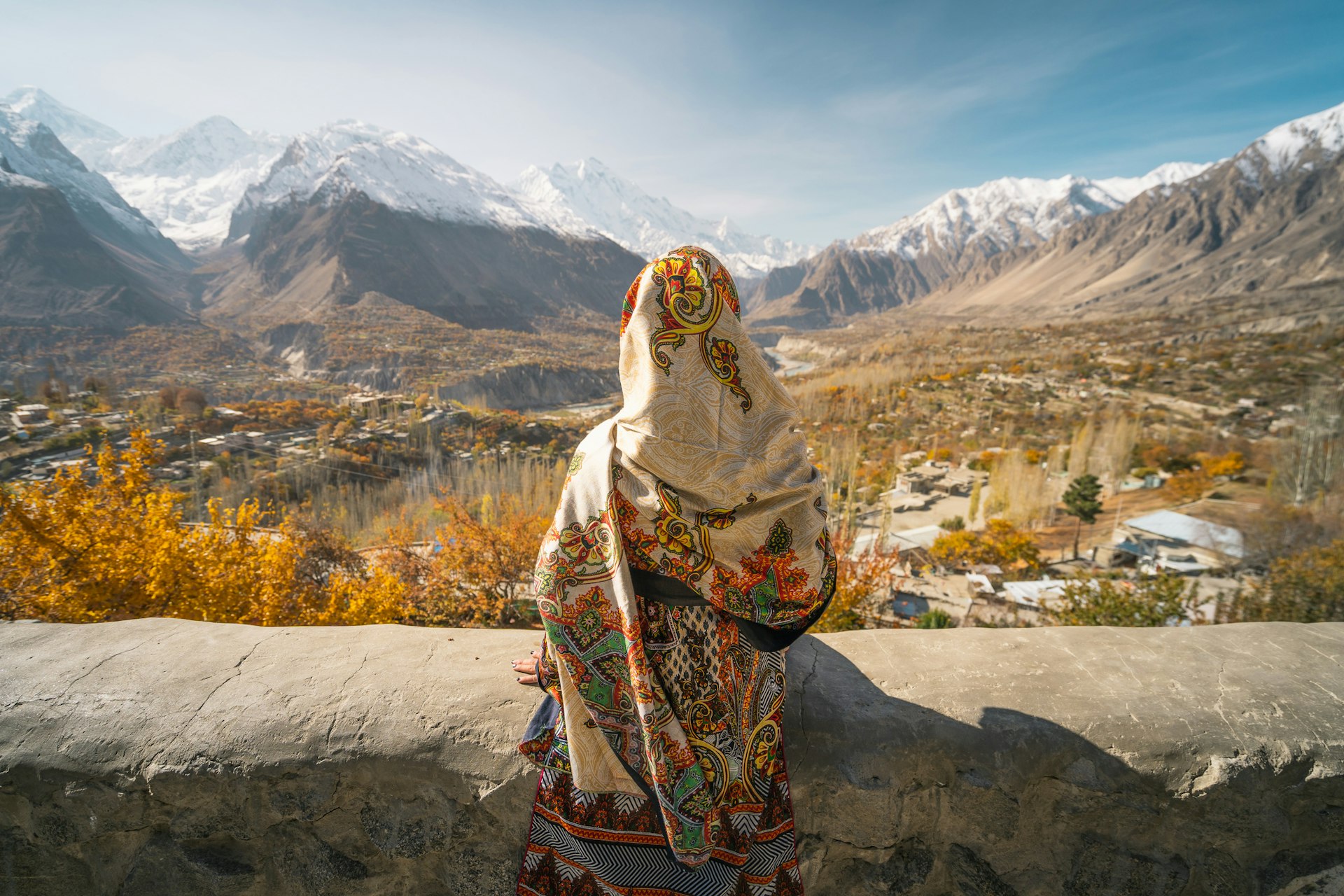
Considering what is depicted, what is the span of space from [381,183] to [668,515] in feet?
475

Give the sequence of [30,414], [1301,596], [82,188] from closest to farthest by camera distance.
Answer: [1301,596] < [30,414] < [82,188]

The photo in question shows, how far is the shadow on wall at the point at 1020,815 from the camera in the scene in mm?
1581

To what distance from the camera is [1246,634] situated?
212 cm

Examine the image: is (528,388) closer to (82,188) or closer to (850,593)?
(850,593)

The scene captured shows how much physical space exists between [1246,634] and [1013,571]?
37.8ft

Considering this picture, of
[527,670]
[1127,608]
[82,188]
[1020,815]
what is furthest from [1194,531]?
[82,188]

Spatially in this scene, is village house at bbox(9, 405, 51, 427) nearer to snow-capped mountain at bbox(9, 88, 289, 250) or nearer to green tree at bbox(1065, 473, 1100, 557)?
green tree at bbox(1065, 473, 1100, 557)

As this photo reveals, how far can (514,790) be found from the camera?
153 centimetres

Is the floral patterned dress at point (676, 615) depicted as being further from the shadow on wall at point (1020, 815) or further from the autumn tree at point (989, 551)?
the autumn tree at point (989, 551)

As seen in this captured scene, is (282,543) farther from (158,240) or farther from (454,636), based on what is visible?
(158,240)

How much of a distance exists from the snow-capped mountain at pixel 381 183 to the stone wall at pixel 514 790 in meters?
129

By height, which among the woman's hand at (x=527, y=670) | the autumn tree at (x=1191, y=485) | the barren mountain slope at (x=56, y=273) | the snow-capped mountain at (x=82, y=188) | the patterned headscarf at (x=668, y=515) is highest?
the snow-capped mountain at (x=82, y=188)

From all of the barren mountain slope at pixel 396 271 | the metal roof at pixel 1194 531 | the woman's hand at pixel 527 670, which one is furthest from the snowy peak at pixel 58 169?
the metal roof at pixel 1194 531

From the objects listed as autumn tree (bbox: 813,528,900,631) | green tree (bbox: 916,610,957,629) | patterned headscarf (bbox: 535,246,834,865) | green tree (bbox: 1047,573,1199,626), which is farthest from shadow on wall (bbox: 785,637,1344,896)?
green tree (bbox: 916,610,957,629)
